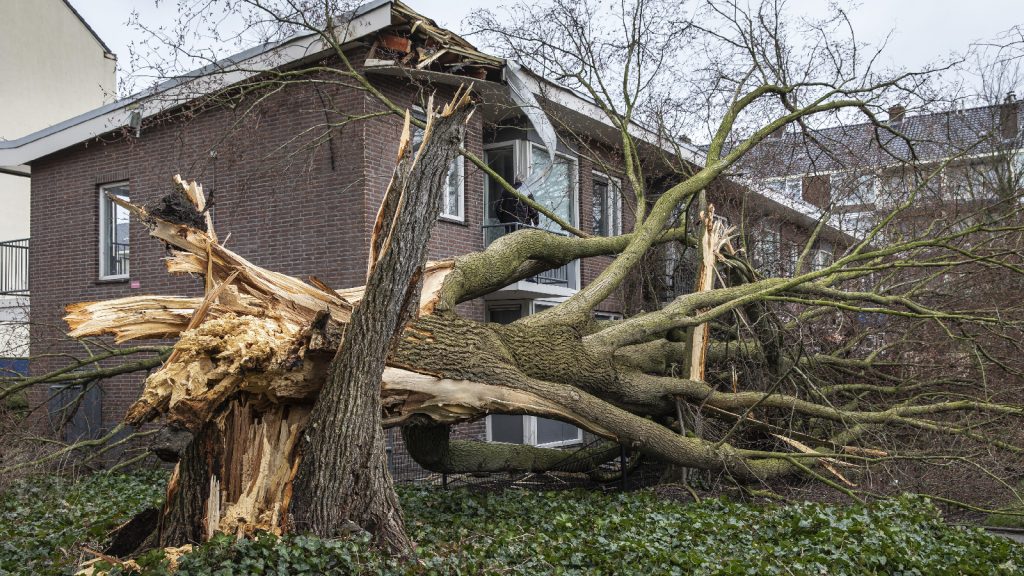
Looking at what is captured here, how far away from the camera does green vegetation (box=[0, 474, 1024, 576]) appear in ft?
15.6

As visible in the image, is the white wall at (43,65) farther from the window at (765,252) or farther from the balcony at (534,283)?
the window at (765,252)

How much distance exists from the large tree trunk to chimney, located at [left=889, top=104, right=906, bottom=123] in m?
6.97

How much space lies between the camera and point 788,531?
6762 millimetres

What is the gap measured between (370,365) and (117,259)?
11321 millimetres

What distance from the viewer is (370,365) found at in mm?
5258

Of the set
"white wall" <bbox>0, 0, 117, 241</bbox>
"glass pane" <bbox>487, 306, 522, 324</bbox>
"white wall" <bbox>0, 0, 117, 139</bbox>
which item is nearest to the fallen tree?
"glass pane" <bbox>487, 306, 522, 324</bbox>

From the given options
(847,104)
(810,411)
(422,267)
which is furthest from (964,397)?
(422,267)

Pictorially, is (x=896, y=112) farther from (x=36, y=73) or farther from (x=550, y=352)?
(x=36, y=73)

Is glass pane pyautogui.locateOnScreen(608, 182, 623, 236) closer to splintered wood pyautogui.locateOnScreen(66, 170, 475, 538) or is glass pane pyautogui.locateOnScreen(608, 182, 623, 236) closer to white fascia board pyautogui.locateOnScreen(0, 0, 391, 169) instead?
white fascia board pyautogui.locateOnScreen(0, 0, 391, 169)

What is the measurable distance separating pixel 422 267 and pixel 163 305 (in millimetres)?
1565

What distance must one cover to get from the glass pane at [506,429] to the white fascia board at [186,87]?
21.2 feet

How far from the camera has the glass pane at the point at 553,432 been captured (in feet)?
49.6

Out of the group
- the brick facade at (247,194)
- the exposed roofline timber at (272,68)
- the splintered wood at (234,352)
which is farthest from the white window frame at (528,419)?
the splintered wood at (234,352)

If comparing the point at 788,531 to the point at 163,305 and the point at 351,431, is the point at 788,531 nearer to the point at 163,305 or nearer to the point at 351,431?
the point at 351,431
